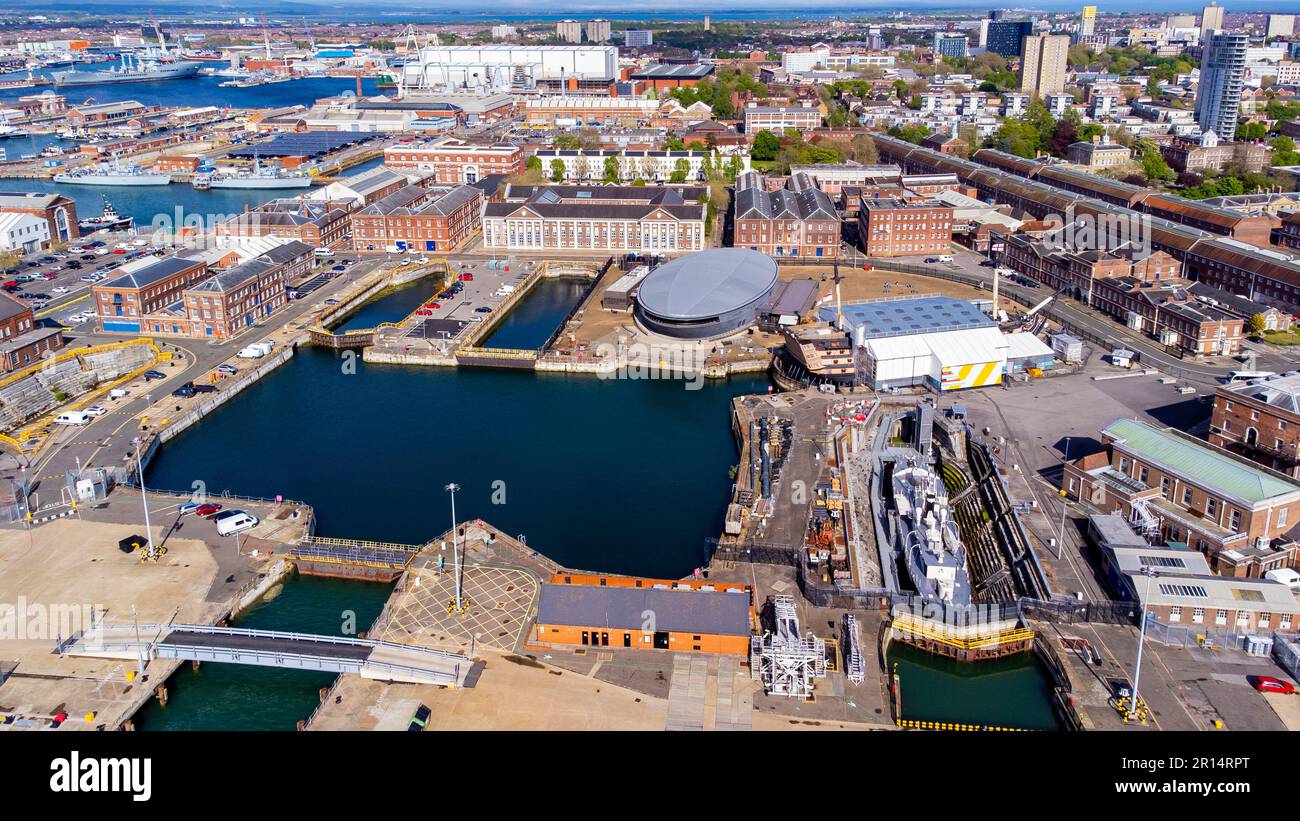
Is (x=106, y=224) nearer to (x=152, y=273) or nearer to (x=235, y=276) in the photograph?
(x=152, y=273)

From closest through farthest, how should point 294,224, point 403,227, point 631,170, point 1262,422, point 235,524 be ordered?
point 235,524 < point 1262,422 < point 294,224 < point 403,227 < point 631,170

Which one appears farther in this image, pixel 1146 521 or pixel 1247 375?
pixel 1247 375

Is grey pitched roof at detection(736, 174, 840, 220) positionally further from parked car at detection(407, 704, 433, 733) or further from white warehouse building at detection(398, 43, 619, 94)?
white warehouse building at detection(398, 43, 619, 94)

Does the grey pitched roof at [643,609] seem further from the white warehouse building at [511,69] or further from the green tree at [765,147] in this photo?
the white warehouse building at [511,69]

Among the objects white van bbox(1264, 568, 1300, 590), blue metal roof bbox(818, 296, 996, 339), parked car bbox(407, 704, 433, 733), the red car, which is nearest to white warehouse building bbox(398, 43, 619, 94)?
blue metal roof bbox(818, 296, 996, 339)

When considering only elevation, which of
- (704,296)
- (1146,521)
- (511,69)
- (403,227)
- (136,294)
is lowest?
(1146,521)

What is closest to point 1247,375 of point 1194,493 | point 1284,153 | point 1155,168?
point 1194,493
